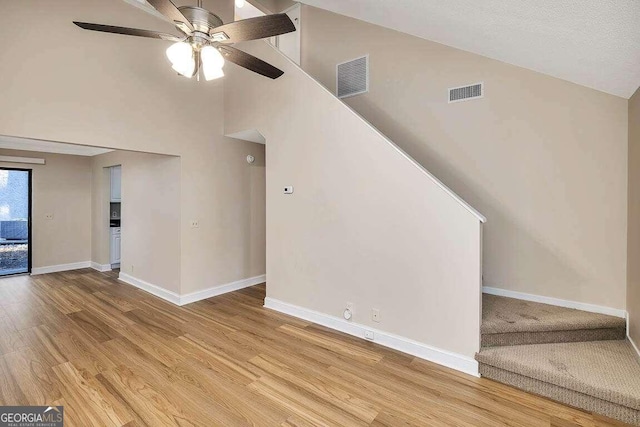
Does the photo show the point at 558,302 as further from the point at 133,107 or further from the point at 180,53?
the point at 133,107

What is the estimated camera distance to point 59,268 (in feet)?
19.7

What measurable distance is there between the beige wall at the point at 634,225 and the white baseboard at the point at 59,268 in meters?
8.80

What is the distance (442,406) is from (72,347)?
11.3ft

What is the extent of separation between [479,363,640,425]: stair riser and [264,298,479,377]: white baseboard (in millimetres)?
145

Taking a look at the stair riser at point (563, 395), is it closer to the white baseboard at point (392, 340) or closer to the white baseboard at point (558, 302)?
the white baseboard at point (392, 340)

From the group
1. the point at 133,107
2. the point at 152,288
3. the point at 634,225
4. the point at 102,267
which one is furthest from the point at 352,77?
the point at 102,267

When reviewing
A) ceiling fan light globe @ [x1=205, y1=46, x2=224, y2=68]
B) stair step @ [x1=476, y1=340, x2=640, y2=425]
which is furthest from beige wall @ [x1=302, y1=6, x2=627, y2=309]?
ceiling fan light globe @ [x1=205, y1=46, x2=224, y2=68]

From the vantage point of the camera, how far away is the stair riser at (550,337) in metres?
2.47

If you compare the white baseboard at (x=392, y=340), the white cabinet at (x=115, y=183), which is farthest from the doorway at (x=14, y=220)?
the white baseboard at (x=392, y=340)

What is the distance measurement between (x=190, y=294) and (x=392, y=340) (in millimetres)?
2889

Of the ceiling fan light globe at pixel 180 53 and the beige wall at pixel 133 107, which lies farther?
the beige wall at pixel 133 107

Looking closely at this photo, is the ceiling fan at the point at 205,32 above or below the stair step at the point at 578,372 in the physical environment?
above

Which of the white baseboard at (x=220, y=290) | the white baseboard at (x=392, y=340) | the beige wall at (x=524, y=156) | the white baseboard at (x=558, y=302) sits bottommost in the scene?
the white baseboard at (x=392, y=340)

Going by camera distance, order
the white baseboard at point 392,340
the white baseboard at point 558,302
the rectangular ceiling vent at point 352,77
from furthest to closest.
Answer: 1. the rectangular ceiling vent at point 352,77
2. the white baseboard at point 558,302
3. the white baseboard at point 392,340
